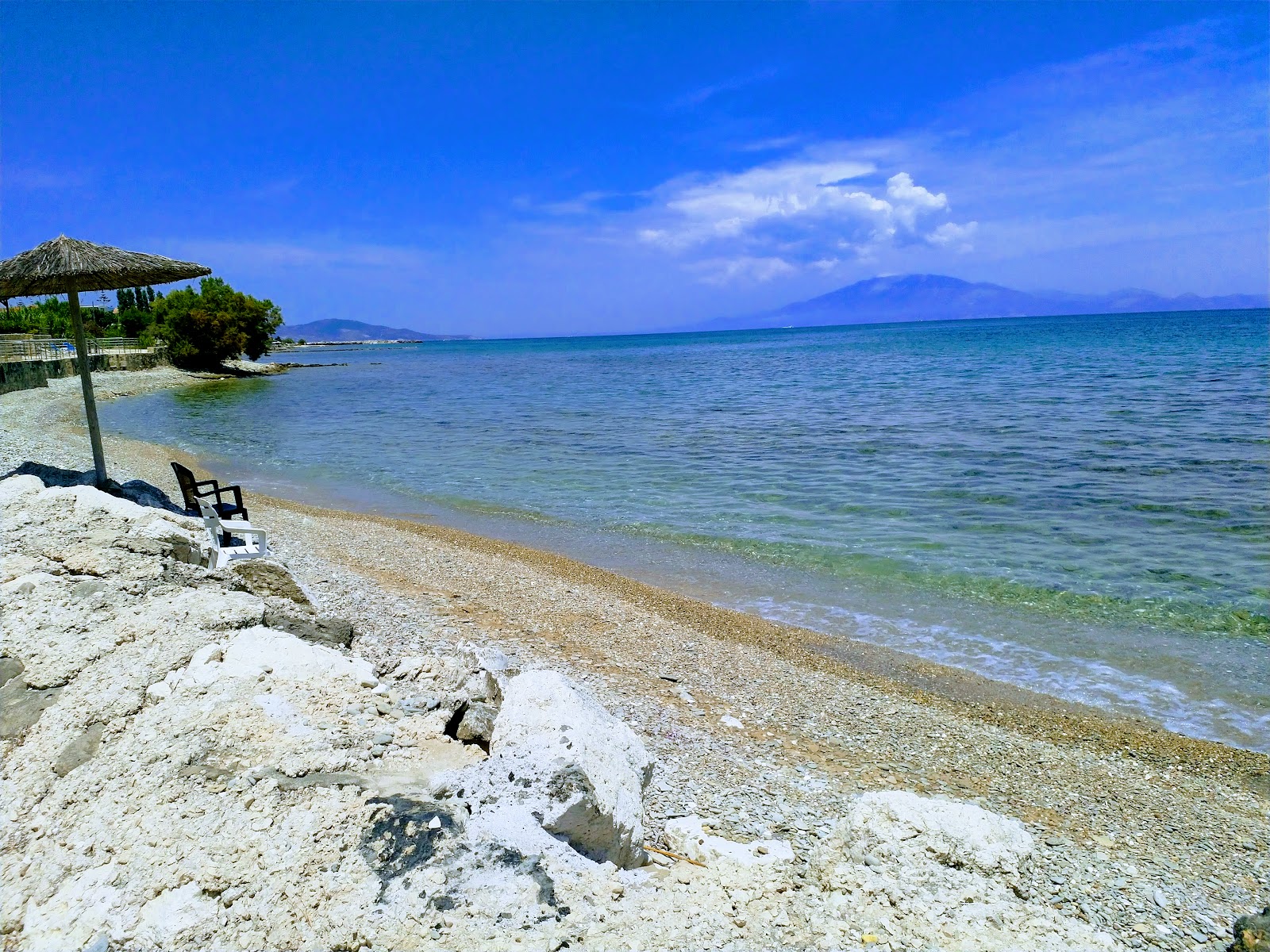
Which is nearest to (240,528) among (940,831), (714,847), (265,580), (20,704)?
(265,580)

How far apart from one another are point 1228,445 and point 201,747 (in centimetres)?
2067

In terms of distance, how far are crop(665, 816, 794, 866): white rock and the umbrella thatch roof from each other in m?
8.89

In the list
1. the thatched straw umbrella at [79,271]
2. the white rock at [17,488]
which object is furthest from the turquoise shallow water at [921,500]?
the white rock at [17,488]

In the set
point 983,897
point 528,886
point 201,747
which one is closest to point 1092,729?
point 983,897

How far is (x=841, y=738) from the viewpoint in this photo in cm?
546

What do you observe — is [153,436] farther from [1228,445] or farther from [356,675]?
[1228,445]

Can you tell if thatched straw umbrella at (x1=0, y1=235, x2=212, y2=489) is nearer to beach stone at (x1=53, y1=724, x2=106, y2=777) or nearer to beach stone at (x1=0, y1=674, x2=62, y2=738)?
beach stone at (x1=0, y1=674, x2=62, y2=738)

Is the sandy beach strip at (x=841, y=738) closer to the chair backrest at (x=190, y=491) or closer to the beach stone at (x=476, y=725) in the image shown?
the beach stone at (x=476, y=725)

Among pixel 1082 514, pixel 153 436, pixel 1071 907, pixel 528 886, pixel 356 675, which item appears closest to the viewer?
pixel 528 886

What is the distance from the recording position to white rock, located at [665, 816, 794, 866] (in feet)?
12.0

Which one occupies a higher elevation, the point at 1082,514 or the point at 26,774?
the point at 26,774

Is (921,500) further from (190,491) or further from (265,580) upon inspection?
(190,491)

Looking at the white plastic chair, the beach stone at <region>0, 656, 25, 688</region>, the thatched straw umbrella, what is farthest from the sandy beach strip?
the thatched straw umbrella

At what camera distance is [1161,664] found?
23.6 feet
